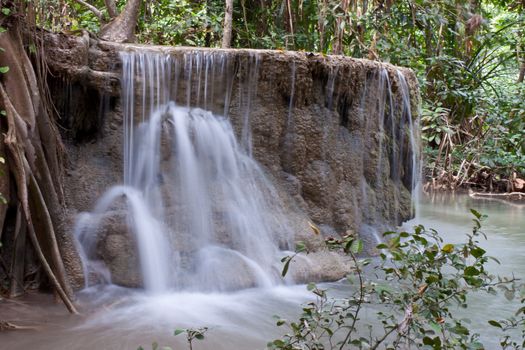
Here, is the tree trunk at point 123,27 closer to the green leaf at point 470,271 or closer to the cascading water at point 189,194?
the cascading water at point 189,194

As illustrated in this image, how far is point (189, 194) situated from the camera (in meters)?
5.32

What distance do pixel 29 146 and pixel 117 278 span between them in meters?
1.20

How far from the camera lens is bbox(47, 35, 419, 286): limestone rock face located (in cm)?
495

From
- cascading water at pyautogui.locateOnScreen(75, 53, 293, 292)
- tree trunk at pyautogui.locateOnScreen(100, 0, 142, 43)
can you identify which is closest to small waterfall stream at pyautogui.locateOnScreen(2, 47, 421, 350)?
cascading water at pyautogui.locateOnScreen(75, 53, 293, 292)

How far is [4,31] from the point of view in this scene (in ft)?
13.1

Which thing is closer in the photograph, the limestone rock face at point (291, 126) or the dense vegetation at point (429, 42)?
the limestone rock face at point (291, 126)

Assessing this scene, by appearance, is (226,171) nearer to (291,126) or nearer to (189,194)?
(189,194)

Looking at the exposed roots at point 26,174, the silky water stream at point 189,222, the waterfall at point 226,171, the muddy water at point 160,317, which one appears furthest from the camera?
the waterfall at point 226,171

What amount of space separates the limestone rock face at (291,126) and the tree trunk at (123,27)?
5.12 feet

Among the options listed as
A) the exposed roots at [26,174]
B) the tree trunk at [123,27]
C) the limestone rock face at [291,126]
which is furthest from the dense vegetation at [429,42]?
the exposed roots at [26,174]

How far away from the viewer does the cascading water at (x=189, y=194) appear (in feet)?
15.9

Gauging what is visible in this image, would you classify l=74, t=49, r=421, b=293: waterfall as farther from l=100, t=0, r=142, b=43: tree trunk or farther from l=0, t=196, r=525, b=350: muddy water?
l=100, t=0, r=142, b=43: tree trunk

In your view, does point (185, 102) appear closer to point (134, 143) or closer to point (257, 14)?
point (134, 143)

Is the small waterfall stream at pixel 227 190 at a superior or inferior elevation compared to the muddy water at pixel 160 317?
superior
